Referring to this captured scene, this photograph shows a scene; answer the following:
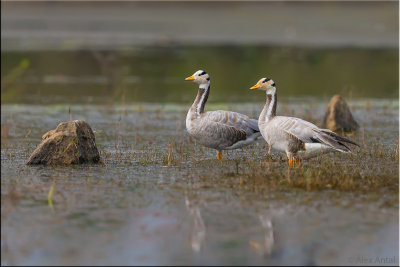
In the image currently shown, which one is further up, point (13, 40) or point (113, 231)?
point (13, 40)

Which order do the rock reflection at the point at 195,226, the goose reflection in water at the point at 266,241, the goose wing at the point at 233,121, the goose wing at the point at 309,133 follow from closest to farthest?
the goose reflection in water at the point at 266,241 → the rock reflection at the point at 195,226 → the goose wing at the point at 309,133 → the goose wing at the point at 233,121

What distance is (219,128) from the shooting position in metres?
12.7

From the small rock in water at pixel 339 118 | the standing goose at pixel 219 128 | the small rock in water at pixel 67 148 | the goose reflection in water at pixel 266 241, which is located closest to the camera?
the goose reflection in water at pixel 266 241

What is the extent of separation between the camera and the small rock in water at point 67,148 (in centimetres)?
1176

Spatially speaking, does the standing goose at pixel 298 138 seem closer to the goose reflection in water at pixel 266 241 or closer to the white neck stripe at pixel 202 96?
the white neck stripe at pixel 202 96

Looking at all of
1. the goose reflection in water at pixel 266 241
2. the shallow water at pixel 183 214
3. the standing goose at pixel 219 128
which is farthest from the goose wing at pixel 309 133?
the goose reflection in water at pixel 266 241

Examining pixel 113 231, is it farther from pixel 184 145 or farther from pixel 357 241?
pixel 184 145

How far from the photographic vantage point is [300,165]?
1172 cm

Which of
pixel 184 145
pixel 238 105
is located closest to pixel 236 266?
pixel 184 145

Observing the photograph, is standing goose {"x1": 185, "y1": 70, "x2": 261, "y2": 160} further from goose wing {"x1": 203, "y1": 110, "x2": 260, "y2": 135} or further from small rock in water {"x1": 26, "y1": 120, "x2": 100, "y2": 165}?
small rock in water {"x1": 26, "y1": 120, "x2": 100, "y2": 165}

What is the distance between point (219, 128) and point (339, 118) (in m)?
5.44

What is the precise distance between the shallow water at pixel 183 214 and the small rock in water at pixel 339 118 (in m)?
3.70

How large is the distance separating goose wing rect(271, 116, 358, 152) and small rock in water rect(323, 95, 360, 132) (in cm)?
543

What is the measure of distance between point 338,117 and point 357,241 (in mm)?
9808
